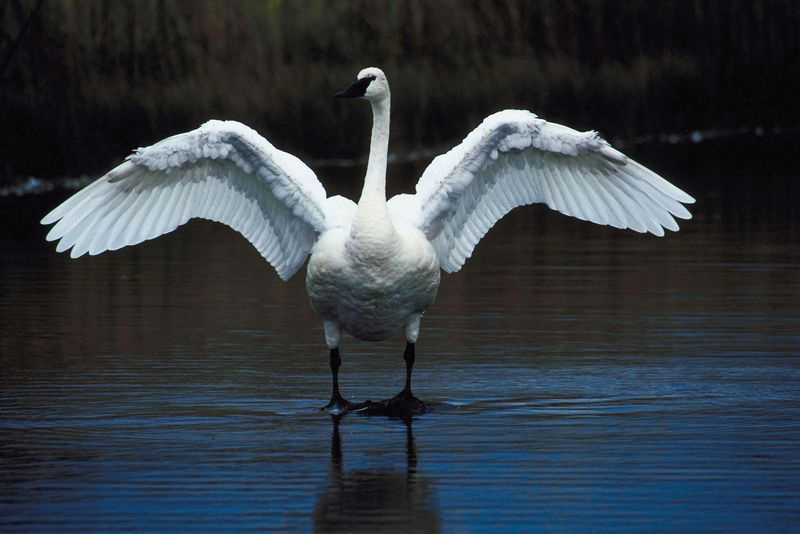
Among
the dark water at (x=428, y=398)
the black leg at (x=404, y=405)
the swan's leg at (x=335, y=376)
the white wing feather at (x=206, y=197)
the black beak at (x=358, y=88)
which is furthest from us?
the white wing feather at (x=206, y=197)

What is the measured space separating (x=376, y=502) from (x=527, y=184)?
380 cm

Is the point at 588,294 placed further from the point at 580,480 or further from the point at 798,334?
the point at 580,480

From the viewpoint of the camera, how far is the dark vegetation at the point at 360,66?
23719 millimetres

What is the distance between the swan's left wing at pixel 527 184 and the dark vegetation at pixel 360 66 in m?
11.5

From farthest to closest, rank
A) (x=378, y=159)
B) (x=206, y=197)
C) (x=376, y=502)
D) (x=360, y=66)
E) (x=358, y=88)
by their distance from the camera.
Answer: (x=360, y=66)
(x=206, y=197)
(x=358, y=88)
(x=378, y=159)
(x=376, y=502)

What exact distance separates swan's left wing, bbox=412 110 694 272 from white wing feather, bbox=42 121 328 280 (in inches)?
25.6

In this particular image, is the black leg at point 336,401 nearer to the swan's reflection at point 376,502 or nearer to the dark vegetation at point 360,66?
Result: the swan's reflection at point 376,502

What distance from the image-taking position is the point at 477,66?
97.0 feet

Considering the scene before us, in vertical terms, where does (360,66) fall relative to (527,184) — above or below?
above

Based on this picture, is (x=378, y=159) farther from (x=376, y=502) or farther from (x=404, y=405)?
(x=376, y=502)

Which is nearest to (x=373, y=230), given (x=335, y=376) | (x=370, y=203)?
(x=370, y=203)

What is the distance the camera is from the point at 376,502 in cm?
732

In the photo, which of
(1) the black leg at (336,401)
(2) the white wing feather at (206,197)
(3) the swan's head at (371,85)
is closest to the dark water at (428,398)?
(1) the black leg at (336,401)

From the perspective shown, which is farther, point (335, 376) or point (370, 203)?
point (335, 376)
